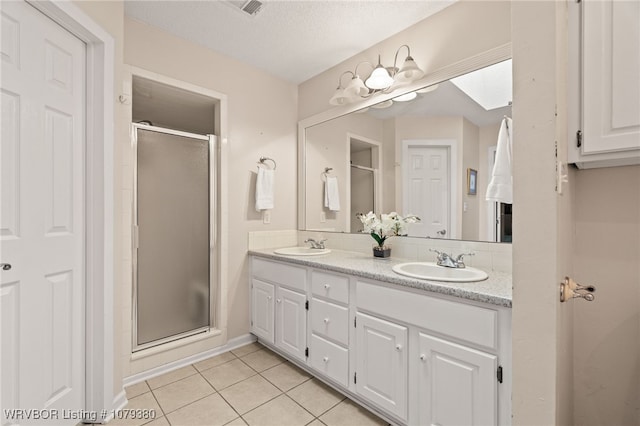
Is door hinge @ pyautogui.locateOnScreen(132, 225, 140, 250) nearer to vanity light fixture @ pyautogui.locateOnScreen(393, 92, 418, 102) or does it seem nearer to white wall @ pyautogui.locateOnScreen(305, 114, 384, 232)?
white wall @ pyautogui.locateOnScreen(305, 114, 384, 232)

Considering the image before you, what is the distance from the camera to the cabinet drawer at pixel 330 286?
1.77 meters

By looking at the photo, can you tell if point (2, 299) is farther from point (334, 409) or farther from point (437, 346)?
point (437, 346)

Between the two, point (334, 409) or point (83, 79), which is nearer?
point (83, 79)

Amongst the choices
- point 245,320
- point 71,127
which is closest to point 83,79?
point 71,127

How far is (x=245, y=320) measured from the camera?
2.62 metres

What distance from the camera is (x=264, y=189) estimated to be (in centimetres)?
267

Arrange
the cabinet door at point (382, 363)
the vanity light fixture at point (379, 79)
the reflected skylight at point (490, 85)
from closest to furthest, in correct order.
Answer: the cabinet door at point (382, 363) → the reflected skylight at point (490, 85) → the vanity light fixture at point (379, 79)

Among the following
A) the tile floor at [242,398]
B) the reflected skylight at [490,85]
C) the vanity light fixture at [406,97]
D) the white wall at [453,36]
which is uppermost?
the white wall at [453,36]

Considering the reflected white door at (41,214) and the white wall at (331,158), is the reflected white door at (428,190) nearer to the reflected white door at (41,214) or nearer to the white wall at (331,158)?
the white wall at (331,158)

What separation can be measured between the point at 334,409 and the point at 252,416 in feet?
1.58

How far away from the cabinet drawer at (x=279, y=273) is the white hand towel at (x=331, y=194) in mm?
792

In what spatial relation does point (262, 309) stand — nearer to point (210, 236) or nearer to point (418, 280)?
point (210, 236)

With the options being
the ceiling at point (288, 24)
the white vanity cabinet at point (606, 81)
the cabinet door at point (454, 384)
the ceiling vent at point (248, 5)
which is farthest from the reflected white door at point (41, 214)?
the white vanity cabinet at point (606, 81)

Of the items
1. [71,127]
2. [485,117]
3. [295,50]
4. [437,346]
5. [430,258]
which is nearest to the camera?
[437,346]
